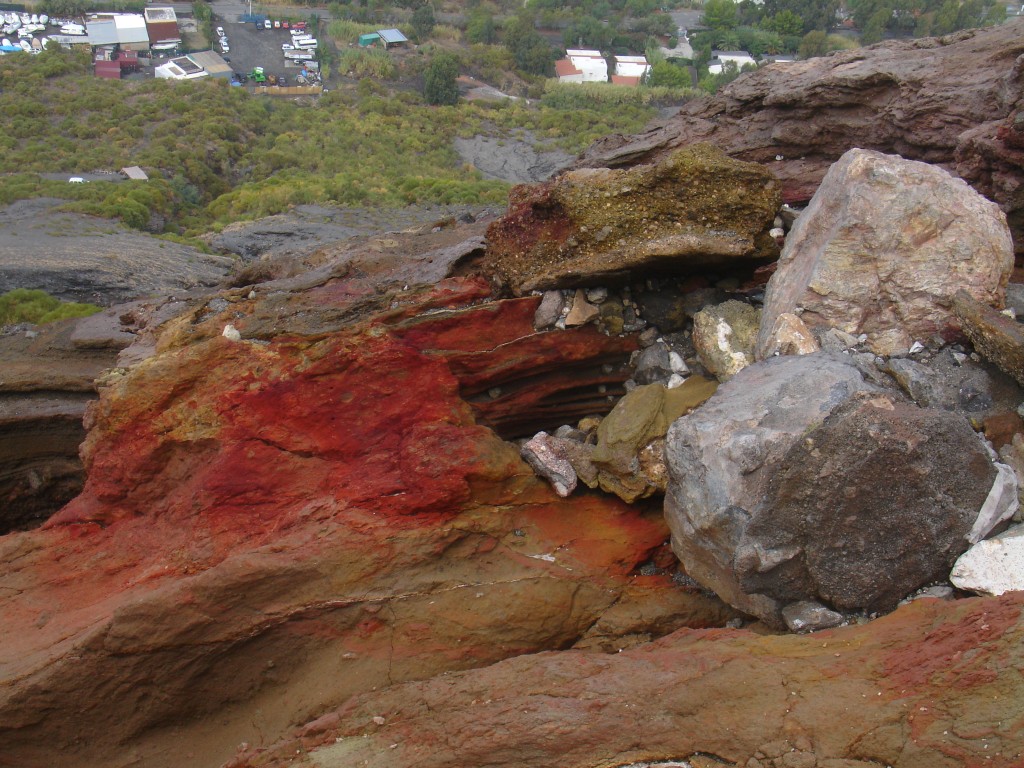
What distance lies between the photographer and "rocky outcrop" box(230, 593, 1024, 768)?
128 inches

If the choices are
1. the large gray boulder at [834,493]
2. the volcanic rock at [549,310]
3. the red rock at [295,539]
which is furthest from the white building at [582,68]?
the large gray boulder at [834,493]

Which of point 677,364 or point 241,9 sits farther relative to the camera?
point 241,9

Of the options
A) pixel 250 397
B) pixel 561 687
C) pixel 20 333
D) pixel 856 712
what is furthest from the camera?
pixel 20 333

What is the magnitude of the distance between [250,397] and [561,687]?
328cm

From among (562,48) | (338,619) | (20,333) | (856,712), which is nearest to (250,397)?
(338,619)

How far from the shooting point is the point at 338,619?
204 inches

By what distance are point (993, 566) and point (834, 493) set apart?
33.0 inches

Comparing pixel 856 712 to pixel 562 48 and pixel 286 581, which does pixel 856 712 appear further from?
pixel 562 48

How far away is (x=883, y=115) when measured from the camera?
8797mm

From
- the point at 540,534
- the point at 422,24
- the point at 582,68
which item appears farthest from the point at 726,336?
the point at 422,24

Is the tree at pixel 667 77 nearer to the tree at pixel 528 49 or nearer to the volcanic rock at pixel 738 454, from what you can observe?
the tree at pixel 528 49

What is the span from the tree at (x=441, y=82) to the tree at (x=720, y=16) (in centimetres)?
2771

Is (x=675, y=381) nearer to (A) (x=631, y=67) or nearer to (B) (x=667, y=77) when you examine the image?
(B) (x=667, y=77)

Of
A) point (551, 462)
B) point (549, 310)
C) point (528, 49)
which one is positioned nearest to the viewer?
point (551, 462)
